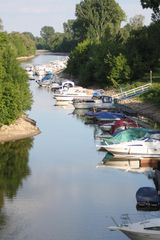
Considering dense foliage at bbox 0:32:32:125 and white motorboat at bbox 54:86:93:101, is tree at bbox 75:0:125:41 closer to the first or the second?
white motorboat at bbox 54:86:93:101

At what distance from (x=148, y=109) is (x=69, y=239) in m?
41.9

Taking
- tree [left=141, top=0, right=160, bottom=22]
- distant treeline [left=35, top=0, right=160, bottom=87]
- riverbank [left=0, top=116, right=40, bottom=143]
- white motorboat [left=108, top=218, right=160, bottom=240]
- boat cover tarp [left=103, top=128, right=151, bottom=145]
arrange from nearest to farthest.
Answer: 1. white motorboat [left=108, top=218, right=160, bottom=240]
2. boat cover tarp [left=103, top=128, right=151, bottom=145]
3. riverbank [left=0, top=116, right=40, bottom=143]
4. tree [left=141, top=0, right=160, bottom=22]
5. distant treeline [left=35, top=0, right=160, bottom=87]

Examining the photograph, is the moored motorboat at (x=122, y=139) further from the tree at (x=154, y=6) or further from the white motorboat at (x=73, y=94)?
the tree at (x=154, y=6)

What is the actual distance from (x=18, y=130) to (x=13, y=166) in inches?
410

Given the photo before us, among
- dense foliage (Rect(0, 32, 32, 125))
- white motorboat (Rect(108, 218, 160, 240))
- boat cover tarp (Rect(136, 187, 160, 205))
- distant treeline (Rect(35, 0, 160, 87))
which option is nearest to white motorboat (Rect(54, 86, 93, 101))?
distant treeline (Rect(35, 0, 160, 87))

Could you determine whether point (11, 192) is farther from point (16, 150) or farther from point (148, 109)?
point (148, 109)

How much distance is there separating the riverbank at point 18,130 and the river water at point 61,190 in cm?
77

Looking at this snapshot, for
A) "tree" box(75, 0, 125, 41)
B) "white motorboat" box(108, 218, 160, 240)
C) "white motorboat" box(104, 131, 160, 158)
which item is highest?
"tree" box(75, 0, 125, 41)

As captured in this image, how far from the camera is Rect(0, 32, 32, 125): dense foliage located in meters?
48.8

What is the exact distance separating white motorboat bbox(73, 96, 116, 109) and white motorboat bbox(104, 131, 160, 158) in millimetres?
27892

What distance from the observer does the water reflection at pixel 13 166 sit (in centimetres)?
3359

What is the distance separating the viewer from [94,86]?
94125 millimetres

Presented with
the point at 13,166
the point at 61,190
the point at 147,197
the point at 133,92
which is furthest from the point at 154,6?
the point at 147,197

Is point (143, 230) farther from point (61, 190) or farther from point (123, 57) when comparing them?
point (123, 57)
